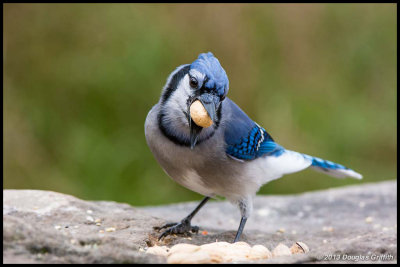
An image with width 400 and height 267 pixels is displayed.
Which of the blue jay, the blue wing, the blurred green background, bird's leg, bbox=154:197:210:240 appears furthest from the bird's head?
the blurred green background

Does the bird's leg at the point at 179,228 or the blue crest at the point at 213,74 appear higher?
the blue crest at the point at 213,74

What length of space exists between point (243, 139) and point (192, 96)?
557mm

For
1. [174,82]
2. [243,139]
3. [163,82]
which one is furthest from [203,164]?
[163,82]

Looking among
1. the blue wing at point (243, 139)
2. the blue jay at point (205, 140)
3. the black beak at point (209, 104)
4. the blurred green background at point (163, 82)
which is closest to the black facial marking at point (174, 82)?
the blue jay at point (205, 140)

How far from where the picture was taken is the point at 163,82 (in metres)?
5.53

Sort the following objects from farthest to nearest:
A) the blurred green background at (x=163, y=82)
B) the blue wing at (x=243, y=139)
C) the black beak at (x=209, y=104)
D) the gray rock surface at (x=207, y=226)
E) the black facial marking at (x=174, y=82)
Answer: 1. the blurred green background at (x=163, y=82)
2. the blue wing at (x=243, y=139)
3. the black facial marking at (x=174, y=82)
4. the black beak at (x=209, y=104)
5. the gray rock surface at (x=207, y=226)

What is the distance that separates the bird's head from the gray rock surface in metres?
0.55

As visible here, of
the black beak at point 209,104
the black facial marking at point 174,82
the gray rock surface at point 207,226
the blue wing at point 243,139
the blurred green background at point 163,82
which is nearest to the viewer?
the gray rock surface at point 207,226

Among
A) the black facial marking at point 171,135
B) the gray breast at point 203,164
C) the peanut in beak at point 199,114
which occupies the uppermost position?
the peanut in beak at point 199,114

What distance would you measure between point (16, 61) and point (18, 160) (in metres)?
0.91

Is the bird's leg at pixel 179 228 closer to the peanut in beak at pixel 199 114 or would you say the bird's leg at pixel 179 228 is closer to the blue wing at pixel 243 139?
the blue wing at pixel 243 139

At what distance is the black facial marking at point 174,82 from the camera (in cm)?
314

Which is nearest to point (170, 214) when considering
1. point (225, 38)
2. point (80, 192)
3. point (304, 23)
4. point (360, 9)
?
point (80, 192)

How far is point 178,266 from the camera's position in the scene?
7.06 ft
